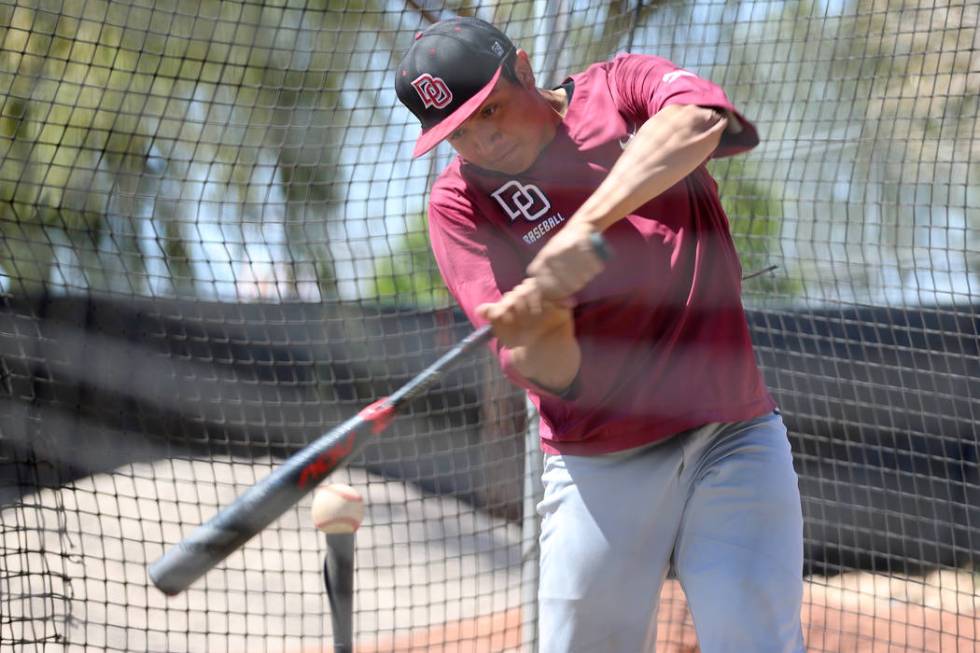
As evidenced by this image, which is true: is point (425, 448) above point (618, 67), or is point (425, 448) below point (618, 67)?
below

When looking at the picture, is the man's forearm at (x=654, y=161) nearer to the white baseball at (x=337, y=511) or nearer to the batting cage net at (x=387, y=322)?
the white baseball at (x=337, y=511)

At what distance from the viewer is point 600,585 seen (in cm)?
221

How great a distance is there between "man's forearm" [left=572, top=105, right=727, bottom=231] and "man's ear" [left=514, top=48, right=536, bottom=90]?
1.12ft

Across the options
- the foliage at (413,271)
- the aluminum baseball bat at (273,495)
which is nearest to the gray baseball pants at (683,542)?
the aluminum baseball bat at (273,495)

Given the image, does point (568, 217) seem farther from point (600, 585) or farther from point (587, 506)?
point (600, 585)

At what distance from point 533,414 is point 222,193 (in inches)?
168

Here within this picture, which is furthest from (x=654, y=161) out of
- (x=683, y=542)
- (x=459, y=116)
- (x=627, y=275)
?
(x=683, y=542)

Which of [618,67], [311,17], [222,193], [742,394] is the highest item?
[311,17]

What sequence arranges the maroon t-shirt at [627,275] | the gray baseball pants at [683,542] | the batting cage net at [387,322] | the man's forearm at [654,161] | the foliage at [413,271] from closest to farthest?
the man's forearm at [654,161], the gray baseball pants at [683,542], the maroon t-shirt at [627,275], the batting cage net at [387,322], the foliage at [413,271]

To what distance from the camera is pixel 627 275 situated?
84.7 inches

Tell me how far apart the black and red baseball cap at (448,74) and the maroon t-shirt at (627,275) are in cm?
16

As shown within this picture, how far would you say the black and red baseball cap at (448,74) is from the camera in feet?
6.93

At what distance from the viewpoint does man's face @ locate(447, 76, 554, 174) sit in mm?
2152

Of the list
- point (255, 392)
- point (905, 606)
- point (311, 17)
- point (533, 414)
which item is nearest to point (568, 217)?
point (533, 414)
